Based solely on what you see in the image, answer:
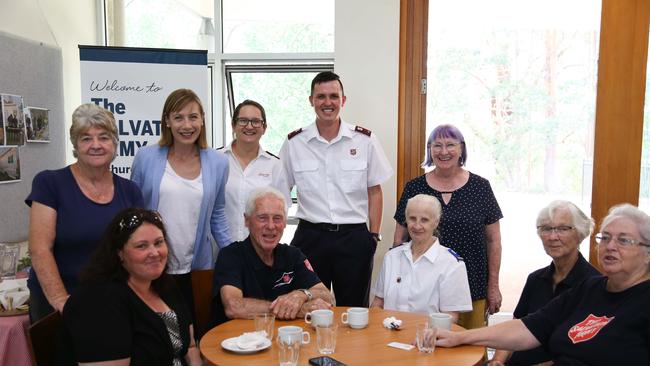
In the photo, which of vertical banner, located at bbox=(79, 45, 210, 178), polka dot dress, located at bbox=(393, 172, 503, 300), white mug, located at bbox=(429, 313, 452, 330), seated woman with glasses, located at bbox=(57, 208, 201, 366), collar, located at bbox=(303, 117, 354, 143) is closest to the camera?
seated woman with glasses, located at bbox=(57, 208, 201, 366)

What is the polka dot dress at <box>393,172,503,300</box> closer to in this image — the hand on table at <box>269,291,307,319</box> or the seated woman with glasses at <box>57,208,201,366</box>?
the hand on table at <box>269,291,307,319</box>

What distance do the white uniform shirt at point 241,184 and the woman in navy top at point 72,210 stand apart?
874 mm

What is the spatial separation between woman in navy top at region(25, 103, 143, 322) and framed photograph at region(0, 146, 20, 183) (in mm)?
1635

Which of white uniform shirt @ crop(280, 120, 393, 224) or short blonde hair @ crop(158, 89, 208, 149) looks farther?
white uniform shirt @ crop(280, 120, 393, 224)

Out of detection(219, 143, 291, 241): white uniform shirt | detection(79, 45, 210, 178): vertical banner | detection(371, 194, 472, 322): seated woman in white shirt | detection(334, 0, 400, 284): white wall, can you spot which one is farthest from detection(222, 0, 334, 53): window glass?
detection(371, 194, 472, 322): seated woman in white shirt

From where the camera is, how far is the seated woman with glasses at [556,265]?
2357 millimetres

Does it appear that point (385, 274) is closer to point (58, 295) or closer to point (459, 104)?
point (58, 295)

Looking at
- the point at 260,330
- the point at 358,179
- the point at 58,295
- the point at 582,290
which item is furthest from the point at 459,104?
the point at 58,295

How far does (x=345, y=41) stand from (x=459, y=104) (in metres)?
1.00

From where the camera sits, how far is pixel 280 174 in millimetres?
3316

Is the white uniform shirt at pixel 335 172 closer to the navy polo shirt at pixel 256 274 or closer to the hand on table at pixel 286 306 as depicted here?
the navy polo shirt at pixel 256 274

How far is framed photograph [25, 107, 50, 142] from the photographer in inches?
152

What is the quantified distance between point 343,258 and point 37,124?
2.49 m

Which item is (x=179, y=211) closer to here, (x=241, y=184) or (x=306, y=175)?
(x=241, y=184)
